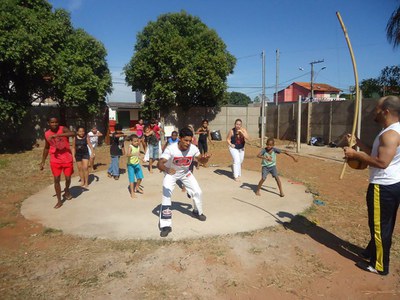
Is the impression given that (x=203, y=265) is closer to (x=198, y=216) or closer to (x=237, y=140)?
(x=198, y=216)

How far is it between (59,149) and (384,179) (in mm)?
5614

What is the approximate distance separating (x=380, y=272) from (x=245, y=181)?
4.69 m

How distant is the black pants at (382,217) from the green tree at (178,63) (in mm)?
14108

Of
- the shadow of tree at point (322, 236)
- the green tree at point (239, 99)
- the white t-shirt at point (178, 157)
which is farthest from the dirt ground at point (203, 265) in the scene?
the green tree at point (239, 99)

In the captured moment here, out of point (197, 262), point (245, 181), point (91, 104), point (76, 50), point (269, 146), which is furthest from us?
point (91, 104)

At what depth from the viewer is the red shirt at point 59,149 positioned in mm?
5895

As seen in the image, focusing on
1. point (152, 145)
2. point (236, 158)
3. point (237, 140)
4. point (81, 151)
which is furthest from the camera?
point (152, 145)

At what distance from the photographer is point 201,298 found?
3.15 meters

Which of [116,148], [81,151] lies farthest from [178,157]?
[116,148]

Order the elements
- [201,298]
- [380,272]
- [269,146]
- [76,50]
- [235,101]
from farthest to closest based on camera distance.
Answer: [235,101]
[76,50]
[269,146]
[380,272]
[201,298]

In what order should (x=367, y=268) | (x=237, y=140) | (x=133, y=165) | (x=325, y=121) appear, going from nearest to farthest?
1. (x=367, y=268)
2. (x=133, y=165)
3. (x=237, y=140)
4. (x=325, y=121)

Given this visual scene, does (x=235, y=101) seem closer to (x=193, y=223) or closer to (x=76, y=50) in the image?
(x=76, y=50)

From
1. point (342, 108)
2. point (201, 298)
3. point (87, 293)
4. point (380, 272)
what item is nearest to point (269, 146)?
point (380, 272)

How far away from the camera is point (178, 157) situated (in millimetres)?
4770
